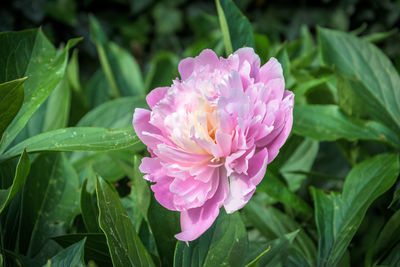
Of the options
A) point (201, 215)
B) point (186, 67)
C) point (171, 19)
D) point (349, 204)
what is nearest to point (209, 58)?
point (186, 67)

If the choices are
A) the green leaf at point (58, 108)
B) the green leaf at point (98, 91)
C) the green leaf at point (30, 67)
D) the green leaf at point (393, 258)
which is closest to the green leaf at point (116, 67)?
the green leaf at point (98, 91)

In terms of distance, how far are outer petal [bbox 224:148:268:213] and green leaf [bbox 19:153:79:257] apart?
24 centimetres

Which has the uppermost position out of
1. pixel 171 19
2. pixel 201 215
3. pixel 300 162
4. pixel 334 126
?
pixel 201 215

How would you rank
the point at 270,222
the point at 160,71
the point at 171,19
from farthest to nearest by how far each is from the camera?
the point at 171,19
the point at 160,71
the point at 270,222

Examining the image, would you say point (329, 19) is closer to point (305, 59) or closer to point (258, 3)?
point (258, 3)

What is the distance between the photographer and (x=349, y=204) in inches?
19.8

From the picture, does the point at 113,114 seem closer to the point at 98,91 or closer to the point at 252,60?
the point at 98,91

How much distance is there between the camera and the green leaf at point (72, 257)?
37cm

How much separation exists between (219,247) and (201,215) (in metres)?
0.06

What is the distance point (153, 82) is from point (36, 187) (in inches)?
16.2

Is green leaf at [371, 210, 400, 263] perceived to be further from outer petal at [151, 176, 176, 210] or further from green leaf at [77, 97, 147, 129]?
green leaf at [77, 97, 147, 129]

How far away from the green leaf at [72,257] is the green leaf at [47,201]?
4.7 inches

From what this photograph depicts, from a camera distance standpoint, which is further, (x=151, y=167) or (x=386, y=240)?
(x=386, y=240)

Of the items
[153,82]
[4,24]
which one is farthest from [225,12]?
[4,24]
